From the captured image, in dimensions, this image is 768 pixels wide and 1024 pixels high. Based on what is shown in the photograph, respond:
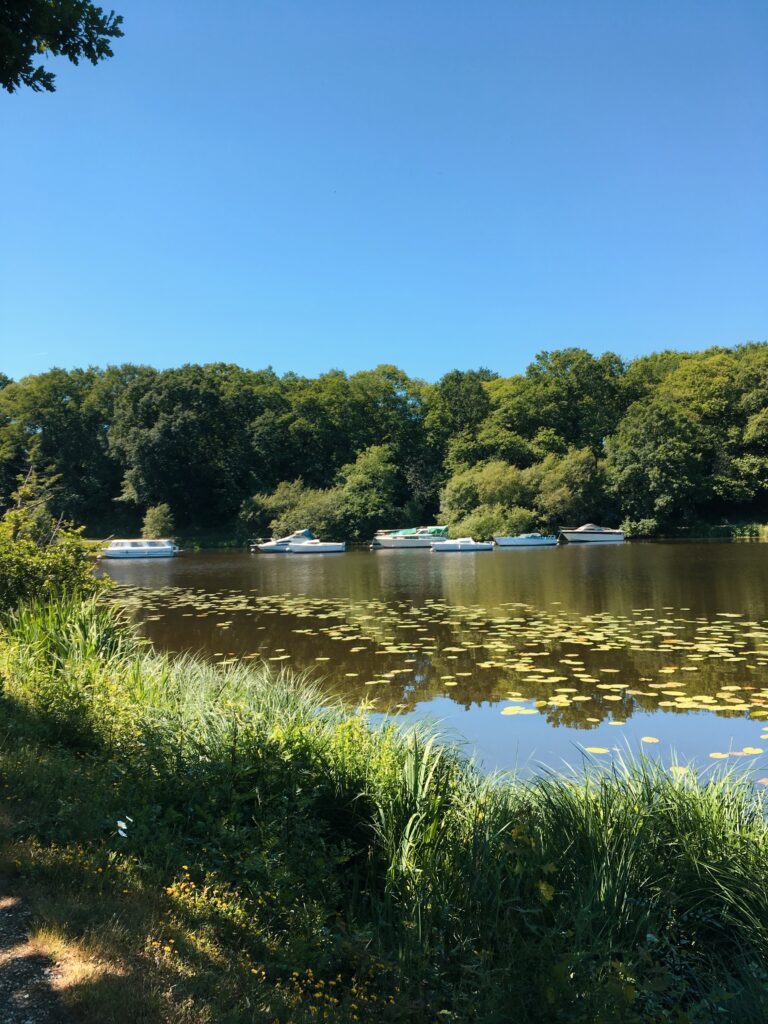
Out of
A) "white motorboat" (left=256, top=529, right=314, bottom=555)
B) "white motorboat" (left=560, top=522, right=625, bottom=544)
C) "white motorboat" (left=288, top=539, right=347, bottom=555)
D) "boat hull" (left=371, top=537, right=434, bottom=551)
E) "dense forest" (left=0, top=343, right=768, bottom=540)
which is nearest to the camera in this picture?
"white motorboat" (left=288, top=539, right=347, bottom=555)

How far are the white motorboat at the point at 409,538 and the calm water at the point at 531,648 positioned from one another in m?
26.2

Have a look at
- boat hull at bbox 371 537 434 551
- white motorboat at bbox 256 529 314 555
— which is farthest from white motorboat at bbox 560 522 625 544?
white motorboat at bbox 256 529 314 555

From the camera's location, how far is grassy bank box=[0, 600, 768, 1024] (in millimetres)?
2766

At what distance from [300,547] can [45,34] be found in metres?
45.3

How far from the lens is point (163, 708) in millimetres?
6188

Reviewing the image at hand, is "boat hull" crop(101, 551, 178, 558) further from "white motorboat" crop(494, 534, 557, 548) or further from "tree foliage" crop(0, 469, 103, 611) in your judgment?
"tree foliage" crop(0, 469, 103, 611)

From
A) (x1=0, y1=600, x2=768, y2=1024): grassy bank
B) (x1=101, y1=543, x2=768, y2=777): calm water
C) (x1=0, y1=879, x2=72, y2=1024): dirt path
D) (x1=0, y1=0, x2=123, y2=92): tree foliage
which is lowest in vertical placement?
(x1=101, y1=543, x2=768, y2=777): calm water

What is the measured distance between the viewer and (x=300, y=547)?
1948 inches

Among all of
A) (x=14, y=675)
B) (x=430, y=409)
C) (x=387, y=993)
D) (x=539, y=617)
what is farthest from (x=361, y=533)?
(x=387, y=993)

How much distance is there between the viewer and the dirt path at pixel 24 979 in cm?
243

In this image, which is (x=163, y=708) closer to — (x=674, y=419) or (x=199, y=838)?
(x=199, y=838)

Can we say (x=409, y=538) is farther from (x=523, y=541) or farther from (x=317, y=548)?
(x=523, y=541)

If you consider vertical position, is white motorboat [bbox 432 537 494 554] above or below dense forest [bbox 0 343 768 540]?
below

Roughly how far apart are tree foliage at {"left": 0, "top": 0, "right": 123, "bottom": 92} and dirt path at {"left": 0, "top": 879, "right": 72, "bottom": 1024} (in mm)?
5209
